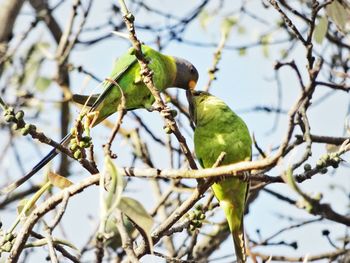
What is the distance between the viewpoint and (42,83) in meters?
5.58

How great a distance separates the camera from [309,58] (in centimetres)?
185

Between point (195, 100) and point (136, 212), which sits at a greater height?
point (195, 100)

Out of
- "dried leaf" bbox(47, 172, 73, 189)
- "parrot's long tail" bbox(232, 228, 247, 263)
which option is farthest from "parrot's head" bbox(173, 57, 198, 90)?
"dried leaf" bbox(47, 172, 73, 189)

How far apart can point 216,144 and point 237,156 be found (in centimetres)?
12

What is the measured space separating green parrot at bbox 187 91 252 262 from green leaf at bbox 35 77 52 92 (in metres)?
2.63

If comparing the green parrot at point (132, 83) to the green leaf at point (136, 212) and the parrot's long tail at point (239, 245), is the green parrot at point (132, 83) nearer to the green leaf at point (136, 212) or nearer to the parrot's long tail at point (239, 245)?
the parrot's long tail at point (239, 245)

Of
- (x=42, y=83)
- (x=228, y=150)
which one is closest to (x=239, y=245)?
(x=228, y=150)

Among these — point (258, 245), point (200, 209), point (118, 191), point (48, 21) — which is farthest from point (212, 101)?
point (48, 21)

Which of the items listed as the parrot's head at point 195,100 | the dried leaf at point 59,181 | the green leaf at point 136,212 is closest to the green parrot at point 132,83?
the parrot's head at point 195,100

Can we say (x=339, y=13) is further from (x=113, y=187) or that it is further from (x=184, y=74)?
(x=113, y=187)

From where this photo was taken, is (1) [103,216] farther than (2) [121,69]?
No

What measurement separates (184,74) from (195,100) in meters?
0.77

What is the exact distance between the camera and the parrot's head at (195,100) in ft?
11.3

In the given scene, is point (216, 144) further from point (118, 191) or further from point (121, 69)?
point (118, 191)
